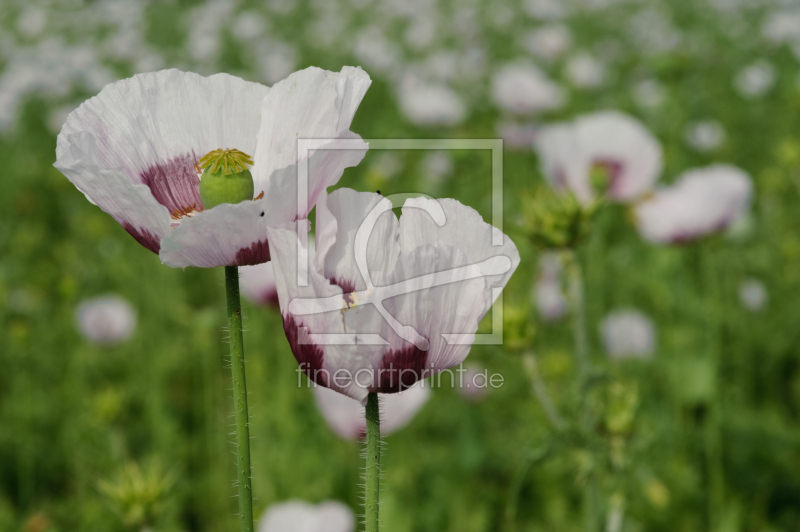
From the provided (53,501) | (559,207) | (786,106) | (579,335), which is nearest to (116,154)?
(559,207)

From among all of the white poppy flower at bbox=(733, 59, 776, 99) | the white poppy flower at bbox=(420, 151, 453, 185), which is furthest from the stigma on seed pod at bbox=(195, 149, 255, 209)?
the white poppy flower at bbox=(733, 59, 776, 99)

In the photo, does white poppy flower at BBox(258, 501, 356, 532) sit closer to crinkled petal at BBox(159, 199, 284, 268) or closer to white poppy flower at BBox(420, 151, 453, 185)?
crinkled petal at BBox(159, 199, 284, 268)

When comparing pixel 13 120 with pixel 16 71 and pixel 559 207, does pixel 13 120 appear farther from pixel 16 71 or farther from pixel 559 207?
pixel 559 207

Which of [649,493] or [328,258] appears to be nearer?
[328,258]

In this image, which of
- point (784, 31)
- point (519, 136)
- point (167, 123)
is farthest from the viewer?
point (784, 31)

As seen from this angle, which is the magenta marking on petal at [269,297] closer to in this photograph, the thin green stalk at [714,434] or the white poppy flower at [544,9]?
the thin green stalk at [714,434]

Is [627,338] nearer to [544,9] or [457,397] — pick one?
[457,397]

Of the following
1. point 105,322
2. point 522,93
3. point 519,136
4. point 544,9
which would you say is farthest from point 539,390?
point 544,9
